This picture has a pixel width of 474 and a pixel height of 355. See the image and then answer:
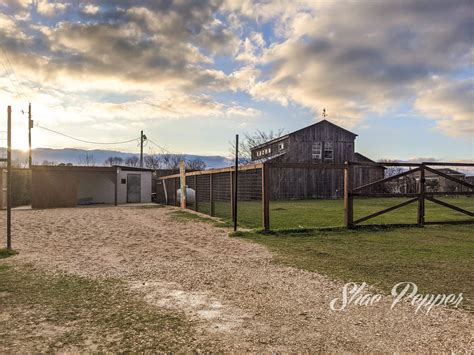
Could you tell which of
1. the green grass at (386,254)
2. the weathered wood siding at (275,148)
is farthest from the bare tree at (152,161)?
the green grass at (386,254)

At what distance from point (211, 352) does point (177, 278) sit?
212cm

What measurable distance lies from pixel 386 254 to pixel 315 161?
21885 millimetres

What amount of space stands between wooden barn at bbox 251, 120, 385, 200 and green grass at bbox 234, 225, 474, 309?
17.1 m

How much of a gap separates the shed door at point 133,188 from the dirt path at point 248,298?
17.3 meters

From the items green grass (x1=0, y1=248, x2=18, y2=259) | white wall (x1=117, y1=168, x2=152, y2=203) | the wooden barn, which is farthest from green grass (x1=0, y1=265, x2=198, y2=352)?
the wooden barn

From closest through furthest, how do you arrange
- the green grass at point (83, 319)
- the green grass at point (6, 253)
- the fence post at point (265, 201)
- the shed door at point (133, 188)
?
the green grass at point (83, 319) → the green grass at point (6, 253) → the fence post at point (265, 201) → the shed door at point (133, 188)

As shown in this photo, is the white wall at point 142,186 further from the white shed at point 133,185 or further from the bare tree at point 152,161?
the bare tree at point 152,161

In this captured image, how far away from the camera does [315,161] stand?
27.1 metres

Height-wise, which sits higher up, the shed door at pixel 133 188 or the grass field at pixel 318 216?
the shed door at pixel 133 188

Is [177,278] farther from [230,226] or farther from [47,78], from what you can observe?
[47,78]

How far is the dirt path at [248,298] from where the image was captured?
2.63 m

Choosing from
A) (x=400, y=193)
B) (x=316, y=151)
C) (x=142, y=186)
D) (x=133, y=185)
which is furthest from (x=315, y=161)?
(x=400, y=193)

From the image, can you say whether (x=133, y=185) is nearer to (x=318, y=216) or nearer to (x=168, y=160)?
(x=318, y=216)

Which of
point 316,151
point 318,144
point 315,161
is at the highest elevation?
point 318,144
